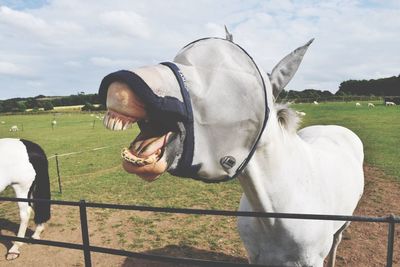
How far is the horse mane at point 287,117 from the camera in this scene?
1.94m

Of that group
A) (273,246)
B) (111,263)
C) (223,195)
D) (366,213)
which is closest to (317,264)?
(273,246)

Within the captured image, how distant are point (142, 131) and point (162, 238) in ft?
16.1

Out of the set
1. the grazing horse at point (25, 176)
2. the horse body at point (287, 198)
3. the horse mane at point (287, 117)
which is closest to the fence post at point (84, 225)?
the horse body at point (287, 198)

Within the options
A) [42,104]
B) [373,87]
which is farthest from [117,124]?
[42,104]

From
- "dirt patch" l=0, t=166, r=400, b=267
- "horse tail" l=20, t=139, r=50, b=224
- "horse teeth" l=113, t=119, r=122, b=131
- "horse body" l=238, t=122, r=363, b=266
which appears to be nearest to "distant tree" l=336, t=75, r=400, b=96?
"dirt patch" l=0, t=166, r=400, b=267

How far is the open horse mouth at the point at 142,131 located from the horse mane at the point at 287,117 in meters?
0.82

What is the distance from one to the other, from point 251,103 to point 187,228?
16.8ft

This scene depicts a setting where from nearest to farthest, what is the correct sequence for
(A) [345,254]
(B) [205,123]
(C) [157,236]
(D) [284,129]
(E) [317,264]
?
(B) [205,123]
(D) [284,129]
(E) [317,264]
(A) [345,254]
(C) [157,236]

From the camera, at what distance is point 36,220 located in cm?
601

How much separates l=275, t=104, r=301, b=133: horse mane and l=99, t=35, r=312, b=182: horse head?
14.2 inches

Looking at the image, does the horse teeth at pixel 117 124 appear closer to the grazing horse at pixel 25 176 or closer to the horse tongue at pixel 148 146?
the horse tongue at pixel 148 146

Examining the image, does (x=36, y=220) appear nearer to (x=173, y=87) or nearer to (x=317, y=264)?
(x=317, y=264)

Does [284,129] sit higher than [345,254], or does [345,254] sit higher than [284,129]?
[284,129]

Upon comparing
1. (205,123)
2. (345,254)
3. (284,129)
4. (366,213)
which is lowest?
Result: (366,213)
